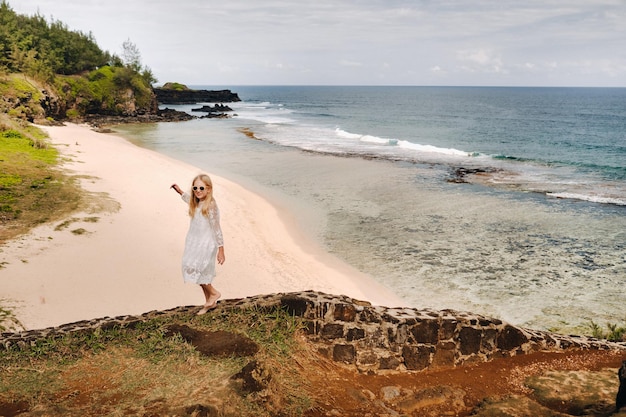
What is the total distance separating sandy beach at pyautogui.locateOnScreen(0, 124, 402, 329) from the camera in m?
9.57

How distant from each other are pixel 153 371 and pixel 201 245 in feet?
6.63

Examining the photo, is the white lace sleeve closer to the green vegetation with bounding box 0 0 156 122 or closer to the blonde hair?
the blonde hair

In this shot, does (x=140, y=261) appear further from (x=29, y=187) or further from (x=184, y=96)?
(x=184, y=96)

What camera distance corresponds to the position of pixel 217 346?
5.99 meters

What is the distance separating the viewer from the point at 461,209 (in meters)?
20.4

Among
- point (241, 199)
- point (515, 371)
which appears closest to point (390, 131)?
point (241, 199)

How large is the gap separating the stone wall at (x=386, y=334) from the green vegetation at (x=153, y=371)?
26 centimetres

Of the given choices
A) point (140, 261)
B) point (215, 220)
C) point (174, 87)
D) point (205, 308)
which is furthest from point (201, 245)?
point (174, 87)

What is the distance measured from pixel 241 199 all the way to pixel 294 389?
1538 centimetres

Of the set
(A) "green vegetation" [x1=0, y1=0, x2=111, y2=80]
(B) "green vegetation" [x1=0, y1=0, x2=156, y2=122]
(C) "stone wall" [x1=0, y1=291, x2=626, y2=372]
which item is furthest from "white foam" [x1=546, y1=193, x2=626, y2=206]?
(A) "green vegetation" [x1=0, y1=0, x2=111, y2=80]

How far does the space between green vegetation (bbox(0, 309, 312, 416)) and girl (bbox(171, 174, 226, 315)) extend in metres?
0.59

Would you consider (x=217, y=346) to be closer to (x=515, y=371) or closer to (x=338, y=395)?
(x=338, y=395)

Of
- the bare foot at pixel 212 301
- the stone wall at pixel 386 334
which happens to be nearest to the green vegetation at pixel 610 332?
the stone wall at pixel 386 334

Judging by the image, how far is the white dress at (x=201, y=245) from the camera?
693 cm
